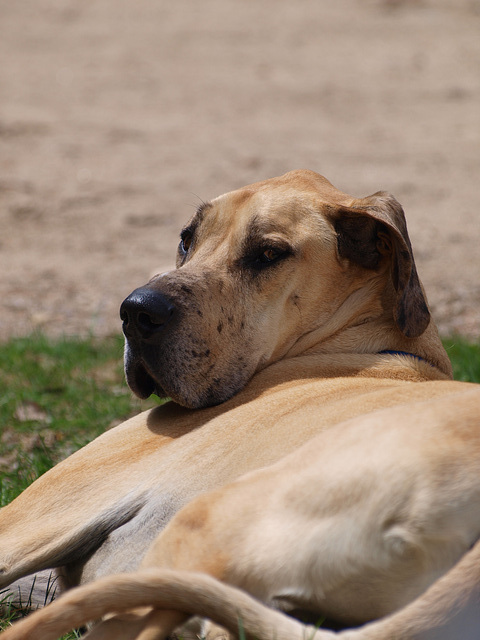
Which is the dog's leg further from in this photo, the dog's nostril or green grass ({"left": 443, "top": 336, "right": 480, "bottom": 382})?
green grass ({"left": 443, "top": 336, "right": 480, "bottom": 382})

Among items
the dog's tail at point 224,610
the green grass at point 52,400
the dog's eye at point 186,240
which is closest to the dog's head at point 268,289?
the dog's eye at point 186,240

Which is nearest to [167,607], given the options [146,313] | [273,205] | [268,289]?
[146,313]

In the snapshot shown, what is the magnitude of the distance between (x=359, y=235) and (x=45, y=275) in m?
5.61

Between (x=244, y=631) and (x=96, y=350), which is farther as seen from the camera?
(x=96, y=350)

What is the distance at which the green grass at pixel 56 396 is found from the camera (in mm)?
4422

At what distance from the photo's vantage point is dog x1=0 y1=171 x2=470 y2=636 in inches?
108

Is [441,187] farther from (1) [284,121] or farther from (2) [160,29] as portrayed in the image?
(2) [160,29]

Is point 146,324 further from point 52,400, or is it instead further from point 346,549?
point 52,400

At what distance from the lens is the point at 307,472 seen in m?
2.18

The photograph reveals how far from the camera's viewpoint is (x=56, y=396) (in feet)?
17.8

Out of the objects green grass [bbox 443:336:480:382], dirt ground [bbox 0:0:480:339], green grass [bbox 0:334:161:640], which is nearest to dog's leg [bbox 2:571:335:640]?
green grass [bbox 0:334:161:640]

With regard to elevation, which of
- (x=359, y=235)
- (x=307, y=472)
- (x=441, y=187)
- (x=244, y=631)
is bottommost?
(x=441, y=187)

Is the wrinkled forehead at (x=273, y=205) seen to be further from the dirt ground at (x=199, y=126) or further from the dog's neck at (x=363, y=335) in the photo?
the dirt ground at (x=199, y=126)

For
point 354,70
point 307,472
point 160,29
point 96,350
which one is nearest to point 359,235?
point 307,472
